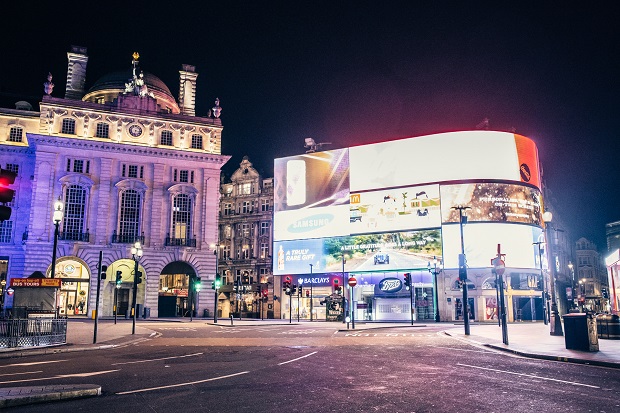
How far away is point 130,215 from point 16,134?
57.5 ft

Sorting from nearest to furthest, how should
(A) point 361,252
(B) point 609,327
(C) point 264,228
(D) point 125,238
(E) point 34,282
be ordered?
1. (E) point 34,282
2. (B) point 609,327
3. (D) point 125,238
4. (A) point 361,252
5. (C) point 264,228

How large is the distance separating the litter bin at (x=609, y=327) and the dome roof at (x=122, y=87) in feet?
190

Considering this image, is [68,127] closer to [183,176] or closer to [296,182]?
[183,176]

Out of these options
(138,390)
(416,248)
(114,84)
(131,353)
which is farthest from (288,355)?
(114,84)

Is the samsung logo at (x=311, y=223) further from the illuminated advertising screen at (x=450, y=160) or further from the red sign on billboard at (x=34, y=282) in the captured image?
the red sign on billboard at (x=34, y=282)

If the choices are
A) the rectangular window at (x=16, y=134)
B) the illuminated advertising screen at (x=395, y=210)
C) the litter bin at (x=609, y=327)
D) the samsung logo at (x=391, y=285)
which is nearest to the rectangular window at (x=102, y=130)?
the rectangular window at (x=16, y=134)

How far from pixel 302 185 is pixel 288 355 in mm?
51996

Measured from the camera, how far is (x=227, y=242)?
76625 mm

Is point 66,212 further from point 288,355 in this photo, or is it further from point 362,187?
point 288,355

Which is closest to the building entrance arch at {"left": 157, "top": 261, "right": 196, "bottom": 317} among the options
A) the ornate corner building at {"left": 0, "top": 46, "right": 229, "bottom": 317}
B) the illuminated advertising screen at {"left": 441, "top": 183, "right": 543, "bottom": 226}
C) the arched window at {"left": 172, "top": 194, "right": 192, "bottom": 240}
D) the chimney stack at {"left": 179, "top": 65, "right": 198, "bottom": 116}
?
the ornate corner building at {"left": 0, "top": 46, "right": 229, "bottom": 317}

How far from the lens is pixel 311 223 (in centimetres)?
6669

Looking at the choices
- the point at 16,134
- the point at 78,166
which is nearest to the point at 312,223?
the point at 78,166

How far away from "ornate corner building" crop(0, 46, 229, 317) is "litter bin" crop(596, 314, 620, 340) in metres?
43.9

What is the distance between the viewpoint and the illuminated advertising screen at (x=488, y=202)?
57.8 m
